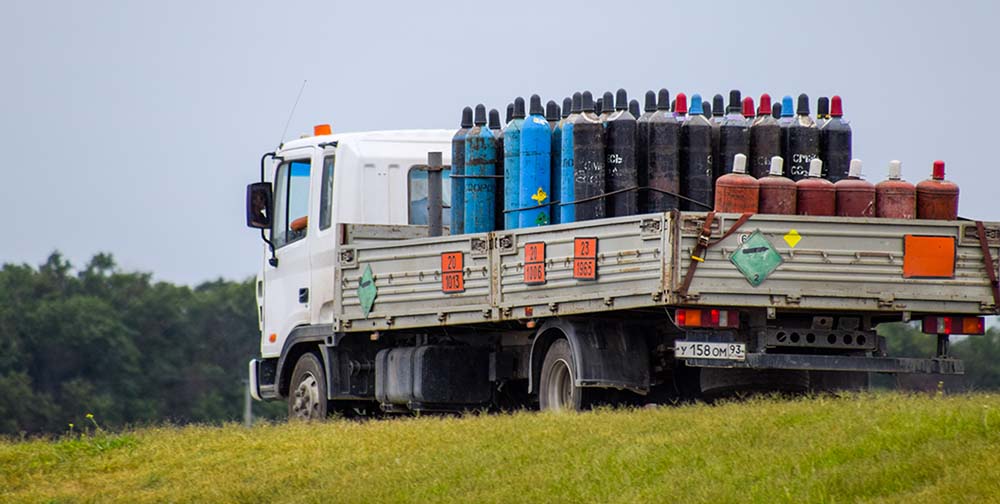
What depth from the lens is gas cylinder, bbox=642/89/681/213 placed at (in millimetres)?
17531

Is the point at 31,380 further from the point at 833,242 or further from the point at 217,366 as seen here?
the point at 833,242

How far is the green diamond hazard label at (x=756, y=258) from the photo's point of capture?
15.9 metres

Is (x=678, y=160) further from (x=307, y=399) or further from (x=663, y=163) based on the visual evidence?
(x=307, y=399)

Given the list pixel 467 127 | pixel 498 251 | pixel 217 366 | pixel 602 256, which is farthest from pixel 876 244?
pixel 217 366

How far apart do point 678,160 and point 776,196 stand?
1.48m

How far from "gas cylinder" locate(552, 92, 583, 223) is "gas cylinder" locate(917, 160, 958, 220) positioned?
3.06m

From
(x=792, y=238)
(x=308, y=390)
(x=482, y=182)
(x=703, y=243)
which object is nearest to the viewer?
(x=703, y=243)

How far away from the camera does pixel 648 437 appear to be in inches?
572

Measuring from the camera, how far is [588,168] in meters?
17.7

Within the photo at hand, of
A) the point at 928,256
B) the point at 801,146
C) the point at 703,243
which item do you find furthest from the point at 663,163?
the point at 928,256

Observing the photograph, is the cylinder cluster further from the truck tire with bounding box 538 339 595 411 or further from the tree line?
the tree line

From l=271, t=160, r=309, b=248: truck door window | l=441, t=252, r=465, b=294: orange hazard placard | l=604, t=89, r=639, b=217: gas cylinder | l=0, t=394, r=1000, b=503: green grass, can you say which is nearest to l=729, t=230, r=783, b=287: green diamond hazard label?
l=0, t=394, r=1000, b=503: green grass

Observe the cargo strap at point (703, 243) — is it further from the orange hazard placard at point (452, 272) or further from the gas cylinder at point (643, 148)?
the orange hazard placard at point (452, 272)

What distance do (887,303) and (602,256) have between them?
2.36 metres
